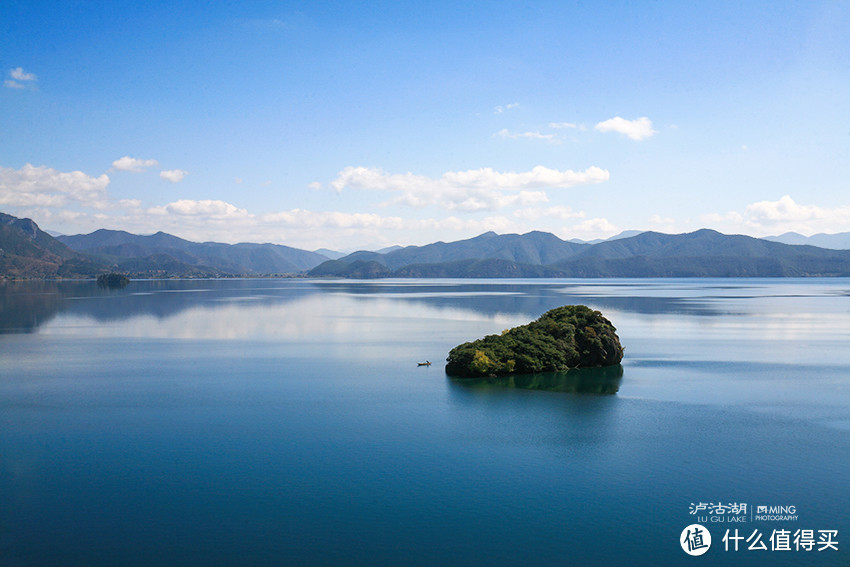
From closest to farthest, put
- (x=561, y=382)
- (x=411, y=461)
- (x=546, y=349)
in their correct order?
(x=411, y=461), (x=561, y=382), (x=546, y=349)

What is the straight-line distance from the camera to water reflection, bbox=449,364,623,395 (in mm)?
41000

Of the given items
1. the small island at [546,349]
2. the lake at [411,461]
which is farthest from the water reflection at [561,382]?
the small island at [546,349]

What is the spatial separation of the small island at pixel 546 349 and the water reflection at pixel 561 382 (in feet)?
3.05

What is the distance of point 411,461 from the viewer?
2550 cm

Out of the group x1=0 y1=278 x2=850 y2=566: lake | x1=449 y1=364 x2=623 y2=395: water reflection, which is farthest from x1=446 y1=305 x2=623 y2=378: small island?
x1=0 y1=278 x2=850 y2=566: lake

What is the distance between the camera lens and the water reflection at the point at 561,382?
41.0 meters

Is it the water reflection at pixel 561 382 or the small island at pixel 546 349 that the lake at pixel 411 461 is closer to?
the water reflection at pixel 561 382

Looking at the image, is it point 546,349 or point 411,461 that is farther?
point 546,349

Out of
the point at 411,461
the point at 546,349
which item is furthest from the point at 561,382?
the point at 411,461

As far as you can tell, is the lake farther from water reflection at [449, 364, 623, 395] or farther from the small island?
the small island

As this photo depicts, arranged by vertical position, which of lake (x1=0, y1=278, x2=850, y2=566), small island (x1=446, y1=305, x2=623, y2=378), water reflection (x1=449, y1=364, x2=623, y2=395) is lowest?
lake (x1=0, y1=278, x2=850, y2=566)

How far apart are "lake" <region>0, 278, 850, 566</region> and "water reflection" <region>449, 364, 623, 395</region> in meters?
0.38

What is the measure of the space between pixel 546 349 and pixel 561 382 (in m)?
4.74

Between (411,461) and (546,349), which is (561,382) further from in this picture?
(411,461)
